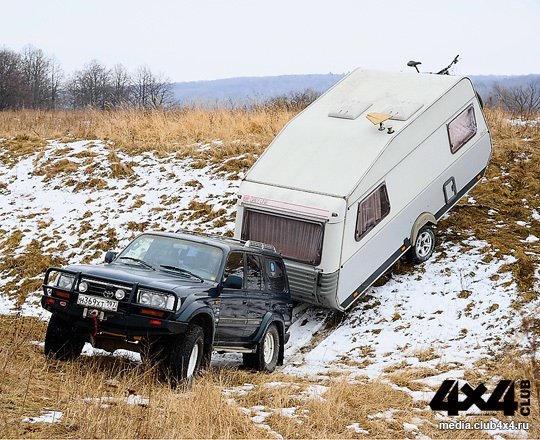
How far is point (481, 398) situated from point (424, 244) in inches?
270

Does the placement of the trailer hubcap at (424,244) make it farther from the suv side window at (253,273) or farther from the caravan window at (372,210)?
the suv side window at (253,273)

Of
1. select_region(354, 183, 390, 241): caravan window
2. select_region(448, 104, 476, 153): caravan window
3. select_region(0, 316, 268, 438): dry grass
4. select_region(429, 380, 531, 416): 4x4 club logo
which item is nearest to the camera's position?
select_region(0, 316, 268, 438): dry grass

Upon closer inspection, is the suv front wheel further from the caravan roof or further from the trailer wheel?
the trailer wheel

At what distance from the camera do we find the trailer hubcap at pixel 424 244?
52.8 feet

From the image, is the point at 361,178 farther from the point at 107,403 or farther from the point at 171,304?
the point at 107,403

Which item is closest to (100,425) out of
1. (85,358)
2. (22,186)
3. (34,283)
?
(85,358)

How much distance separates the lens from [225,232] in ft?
60.2

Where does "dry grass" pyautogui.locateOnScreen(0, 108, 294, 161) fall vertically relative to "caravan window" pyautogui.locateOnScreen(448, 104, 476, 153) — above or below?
below

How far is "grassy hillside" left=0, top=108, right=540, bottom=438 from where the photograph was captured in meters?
8.13

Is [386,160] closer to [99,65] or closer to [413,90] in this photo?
[413,90]

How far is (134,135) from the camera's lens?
26.2 metres

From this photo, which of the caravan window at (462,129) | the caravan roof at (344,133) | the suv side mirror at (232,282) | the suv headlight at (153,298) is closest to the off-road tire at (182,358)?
the suv headlight at (153,298)

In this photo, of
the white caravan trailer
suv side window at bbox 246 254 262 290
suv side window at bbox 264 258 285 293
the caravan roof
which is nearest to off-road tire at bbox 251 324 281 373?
suv side window at bbox 264 258 285 293

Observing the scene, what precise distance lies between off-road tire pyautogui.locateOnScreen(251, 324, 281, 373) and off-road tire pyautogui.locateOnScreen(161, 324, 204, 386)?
2.04m
